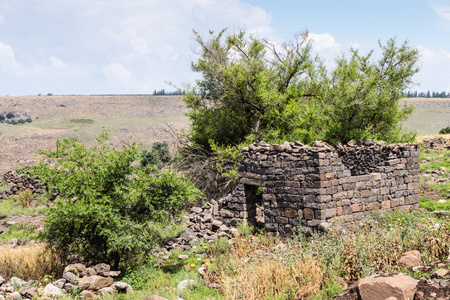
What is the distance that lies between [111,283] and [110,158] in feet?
8.71

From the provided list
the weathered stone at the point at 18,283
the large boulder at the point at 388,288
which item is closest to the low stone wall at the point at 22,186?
the weathered stone at the point at 18,283

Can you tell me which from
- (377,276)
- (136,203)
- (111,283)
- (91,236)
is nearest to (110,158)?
(136,203)

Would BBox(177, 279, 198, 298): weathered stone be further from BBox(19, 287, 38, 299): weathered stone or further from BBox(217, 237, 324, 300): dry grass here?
BBox(19, 287, 38, 299): weathered stone

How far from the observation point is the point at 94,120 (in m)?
66.0

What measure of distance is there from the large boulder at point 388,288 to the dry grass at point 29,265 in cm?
671

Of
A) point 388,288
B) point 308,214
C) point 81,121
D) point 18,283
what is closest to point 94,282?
point 18,283

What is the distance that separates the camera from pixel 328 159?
31.3 ft

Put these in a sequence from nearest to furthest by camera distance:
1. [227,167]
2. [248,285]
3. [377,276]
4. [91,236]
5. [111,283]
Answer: [377,276] → [248,285] → [111,283] → [91,236] → [227,167]

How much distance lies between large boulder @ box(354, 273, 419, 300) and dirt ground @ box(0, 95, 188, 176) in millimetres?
37523

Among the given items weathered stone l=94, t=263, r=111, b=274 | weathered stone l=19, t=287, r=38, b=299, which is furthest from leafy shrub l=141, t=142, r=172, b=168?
weathered stone l=19, t=287, r=38, b=299

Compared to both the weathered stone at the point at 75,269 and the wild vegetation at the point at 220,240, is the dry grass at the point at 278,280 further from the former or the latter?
the weathered stone at the point at 75,269

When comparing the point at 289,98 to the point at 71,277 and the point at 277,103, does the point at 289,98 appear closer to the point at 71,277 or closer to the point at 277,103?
the point at 277,103

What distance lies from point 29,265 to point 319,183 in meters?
7.01

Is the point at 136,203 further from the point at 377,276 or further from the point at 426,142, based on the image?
the point at 426,142
